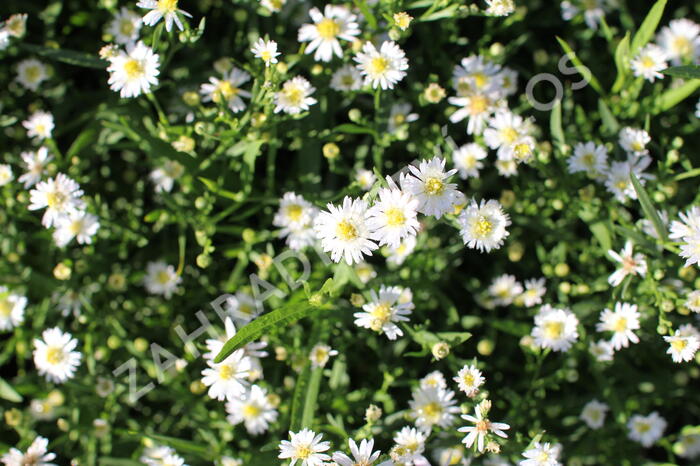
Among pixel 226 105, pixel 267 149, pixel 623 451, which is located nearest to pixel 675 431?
pixel 623 451

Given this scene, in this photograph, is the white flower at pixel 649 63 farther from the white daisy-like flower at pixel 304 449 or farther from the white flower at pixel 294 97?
the white daisy-like flower at pixel 304 449

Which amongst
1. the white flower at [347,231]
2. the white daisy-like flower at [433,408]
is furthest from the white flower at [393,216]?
the white daisy-like flower at [433,408]

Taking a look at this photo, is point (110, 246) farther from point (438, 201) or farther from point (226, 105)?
point (438, 201)

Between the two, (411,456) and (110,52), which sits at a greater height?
(110,52)

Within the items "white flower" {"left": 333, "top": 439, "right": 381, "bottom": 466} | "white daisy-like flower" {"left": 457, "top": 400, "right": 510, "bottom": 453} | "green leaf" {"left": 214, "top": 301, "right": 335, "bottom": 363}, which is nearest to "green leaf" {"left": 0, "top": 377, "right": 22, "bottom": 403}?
"green leaf" {"left": 214, "top": 301, "right": 335, "bottom": 363}

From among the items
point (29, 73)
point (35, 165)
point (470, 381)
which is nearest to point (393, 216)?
point (470, 381)

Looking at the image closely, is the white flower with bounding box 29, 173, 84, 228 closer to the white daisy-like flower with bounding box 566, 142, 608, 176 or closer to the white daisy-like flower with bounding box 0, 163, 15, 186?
the white daisy-like flower with bounding box 0, 163, 15, 186
